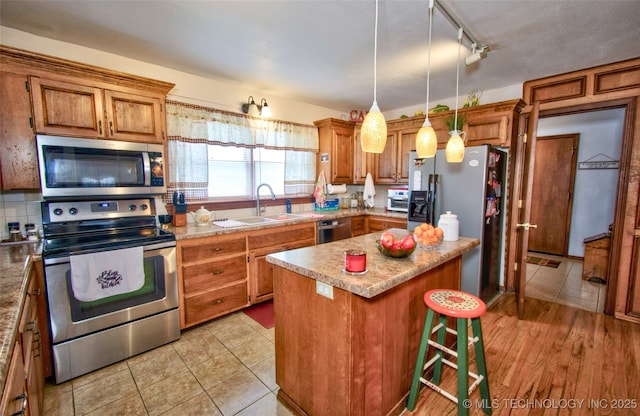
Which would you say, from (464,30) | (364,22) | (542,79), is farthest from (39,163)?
(542,79)

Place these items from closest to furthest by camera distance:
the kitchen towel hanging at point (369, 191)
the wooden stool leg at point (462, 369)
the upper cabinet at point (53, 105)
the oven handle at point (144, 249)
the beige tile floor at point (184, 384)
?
1. the wooden stool leg at point (462, 369)
2. the beige tile floor at point (184, 384)
3. the oven handle at point (144, 249)
4. the upper cabinet at point (53, 105)
5. the kitchen towel hanging at point (369, 191)

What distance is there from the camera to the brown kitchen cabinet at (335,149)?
4047 millimetres

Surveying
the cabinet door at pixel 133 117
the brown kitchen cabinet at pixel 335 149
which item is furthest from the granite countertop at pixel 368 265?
the brown kitchen cabinet at pixel 335 149

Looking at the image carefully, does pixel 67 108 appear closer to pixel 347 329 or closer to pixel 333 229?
pixel 347 329

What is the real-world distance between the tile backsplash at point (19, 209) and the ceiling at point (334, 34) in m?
1.25

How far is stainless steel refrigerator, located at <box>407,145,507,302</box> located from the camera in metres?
2.83

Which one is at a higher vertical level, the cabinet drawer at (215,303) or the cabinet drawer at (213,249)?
the cabinet drawer at (213,249)

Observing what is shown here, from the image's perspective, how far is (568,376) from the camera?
195 cm

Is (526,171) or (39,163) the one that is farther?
(526,171)

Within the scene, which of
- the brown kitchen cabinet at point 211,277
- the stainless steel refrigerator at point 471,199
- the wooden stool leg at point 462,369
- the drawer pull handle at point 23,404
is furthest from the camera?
the stainless steel refrigerator at point 471,199

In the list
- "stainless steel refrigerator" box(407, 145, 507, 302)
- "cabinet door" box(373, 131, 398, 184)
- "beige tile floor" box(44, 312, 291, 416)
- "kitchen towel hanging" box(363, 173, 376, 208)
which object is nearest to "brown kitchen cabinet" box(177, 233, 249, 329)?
"beige tile floor" box(44, 312, 291, 416)

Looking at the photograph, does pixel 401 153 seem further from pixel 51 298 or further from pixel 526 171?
pixel 51 298

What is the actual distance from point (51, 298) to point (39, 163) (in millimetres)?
965

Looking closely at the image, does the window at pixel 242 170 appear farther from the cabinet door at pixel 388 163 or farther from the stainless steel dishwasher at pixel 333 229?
the cabinet door at pixel 388 163
